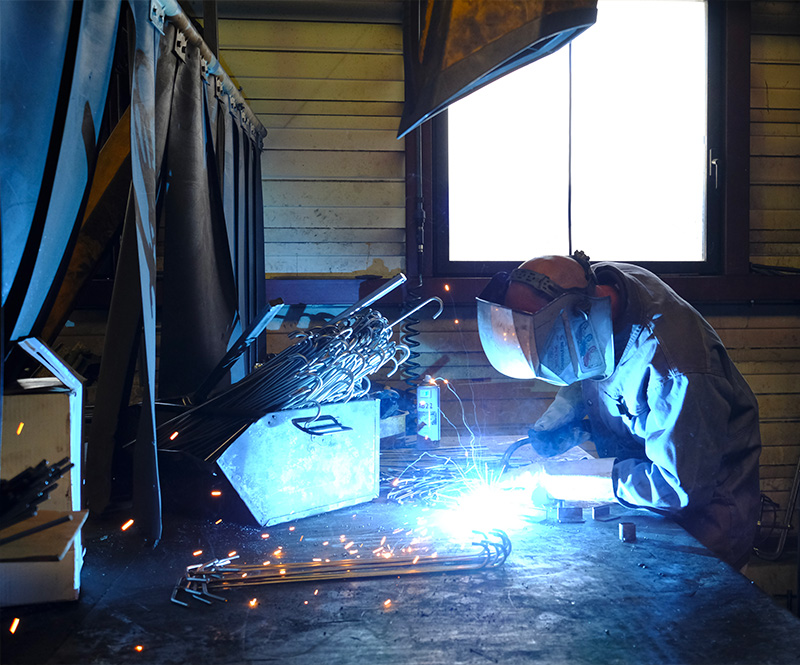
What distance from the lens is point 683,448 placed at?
5.63 feet

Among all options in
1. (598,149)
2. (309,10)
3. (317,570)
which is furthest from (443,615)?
(309,10)

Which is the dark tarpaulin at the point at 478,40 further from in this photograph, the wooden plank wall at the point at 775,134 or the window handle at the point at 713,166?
the wooden plank wall at the point at 775,134

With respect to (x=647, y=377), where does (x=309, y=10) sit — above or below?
above

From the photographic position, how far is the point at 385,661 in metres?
1.03

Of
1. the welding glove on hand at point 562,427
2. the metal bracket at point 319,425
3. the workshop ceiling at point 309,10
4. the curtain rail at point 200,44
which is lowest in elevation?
the welding glove on hand at point 562,427

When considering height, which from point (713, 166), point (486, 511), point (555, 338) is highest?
point (713, 166)

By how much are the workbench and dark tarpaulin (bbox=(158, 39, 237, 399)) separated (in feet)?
3.14

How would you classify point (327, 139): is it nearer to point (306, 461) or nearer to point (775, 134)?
point (306, 461)

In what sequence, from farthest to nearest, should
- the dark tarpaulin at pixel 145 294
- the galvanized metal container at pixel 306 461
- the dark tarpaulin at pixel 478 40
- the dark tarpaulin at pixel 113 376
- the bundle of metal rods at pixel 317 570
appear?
the dark tarpaulin at pixel 478 40, the dark tarpaulin at pixel 113 376, the galvanized metal container at pixel 306 461, the dark tarpaulin at pixel 145 294, the bundle of metal rods at pixel 317 570

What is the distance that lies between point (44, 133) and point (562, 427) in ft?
7.04

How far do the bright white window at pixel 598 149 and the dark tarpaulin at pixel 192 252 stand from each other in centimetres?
163

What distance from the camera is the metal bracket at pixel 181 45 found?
2059mm

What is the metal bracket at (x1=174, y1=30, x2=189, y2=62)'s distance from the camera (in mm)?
2059

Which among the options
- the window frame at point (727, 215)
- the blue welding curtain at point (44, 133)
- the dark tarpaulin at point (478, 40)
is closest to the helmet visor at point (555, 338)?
the dark tarpaulin at point (478, 40)
